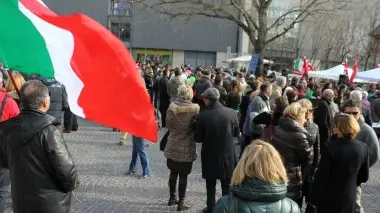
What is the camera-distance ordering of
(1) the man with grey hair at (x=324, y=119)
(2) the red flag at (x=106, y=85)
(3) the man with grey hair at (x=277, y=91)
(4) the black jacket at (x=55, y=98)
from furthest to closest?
1. (3) the man with grey hair at (x=277, y=91)
2. (1) the man with grey hair at (x=324, y=119)
3. (4) the black jacket at (x=55, y=98)
4. (2) the red flag at (x=106, y=85)

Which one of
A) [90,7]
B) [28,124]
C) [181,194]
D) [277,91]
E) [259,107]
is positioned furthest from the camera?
[90,7]

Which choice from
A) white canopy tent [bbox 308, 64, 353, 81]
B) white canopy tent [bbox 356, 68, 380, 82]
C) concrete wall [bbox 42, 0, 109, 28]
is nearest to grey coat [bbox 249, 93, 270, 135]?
white canopy tent [bbox 356, 68, 380, 82]

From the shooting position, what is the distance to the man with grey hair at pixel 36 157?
3438 mm

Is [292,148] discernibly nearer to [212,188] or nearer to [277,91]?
[212,188]

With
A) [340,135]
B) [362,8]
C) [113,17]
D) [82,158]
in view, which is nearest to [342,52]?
[362,8]

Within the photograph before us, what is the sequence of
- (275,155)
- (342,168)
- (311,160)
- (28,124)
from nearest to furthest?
(275,155) → (28,124) → (342,168) → (311,160)

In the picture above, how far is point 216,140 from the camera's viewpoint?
5.63 meters

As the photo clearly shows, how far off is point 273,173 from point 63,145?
A: 1.76 metres

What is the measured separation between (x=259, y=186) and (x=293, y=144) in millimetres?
2405

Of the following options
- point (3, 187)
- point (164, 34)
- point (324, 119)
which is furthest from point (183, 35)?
point (3, 187)

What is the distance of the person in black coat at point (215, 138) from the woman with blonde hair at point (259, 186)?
287 centimetres

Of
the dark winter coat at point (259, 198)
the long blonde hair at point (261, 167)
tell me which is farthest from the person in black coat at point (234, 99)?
the dark winter coat at point (259, 198)

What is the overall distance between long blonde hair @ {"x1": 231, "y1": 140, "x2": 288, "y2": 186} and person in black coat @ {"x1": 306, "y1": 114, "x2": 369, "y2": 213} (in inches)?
Result: 67.2

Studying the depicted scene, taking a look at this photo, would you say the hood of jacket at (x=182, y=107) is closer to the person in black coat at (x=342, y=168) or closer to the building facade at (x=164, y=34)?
the person in black coat at (x=342, y=168)
